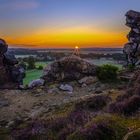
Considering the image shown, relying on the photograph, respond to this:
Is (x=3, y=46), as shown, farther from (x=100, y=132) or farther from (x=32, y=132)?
(x=100, y=132)

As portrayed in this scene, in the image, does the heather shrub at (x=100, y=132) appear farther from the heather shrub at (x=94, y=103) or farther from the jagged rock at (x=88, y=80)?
the jagged rock at (x=88, y=80)

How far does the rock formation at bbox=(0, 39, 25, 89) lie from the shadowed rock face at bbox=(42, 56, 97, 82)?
2.14 metres

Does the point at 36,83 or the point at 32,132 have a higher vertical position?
the point at 32,132

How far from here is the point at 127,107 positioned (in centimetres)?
1427

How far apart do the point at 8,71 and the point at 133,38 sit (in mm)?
13322

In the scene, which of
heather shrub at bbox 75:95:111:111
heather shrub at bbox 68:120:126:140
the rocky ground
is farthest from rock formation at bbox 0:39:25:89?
heather shrub at bbox 68:120:126:140

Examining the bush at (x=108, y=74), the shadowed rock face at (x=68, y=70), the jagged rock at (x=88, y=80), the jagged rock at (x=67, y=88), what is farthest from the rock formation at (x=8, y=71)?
the bush at (x=108, y=74)

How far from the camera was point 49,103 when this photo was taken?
2125 cm

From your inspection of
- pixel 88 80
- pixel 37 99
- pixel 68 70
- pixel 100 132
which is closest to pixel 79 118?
pixel 100 132

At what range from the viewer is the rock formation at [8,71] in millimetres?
27078

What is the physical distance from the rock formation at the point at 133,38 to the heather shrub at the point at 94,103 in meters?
17.3

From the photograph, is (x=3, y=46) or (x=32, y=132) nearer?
(x=32, y=132)

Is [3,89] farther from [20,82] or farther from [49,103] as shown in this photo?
[49,103]

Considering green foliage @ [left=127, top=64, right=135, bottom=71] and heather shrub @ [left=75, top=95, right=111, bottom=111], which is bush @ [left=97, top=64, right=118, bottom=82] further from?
heather shrub @ [left=75, top=95, right=111, bottom=111]
